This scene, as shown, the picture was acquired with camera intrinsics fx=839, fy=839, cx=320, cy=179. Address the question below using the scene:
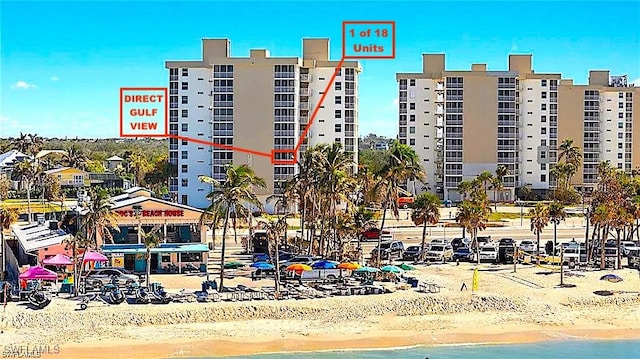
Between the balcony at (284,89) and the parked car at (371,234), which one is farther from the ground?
the balcony at (284,89)

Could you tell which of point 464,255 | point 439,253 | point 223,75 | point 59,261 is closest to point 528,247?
point 464,255

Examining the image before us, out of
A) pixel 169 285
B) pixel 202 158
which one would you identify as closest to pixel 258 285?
pixel 169 285

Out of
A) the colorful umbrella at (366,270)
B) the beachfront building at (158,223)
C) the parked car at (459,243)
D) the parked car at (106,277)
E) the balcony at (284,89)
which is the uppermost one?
the balcony at (284,89)

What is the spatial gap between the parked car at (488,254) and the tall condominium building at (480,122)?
51.5 meters

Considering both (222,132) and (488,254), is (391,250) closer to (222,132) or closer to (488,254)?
(488,254)

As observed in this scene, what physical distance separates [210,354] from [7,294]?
42.9ft

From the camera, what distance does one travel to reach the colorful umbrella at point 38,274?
147 ft

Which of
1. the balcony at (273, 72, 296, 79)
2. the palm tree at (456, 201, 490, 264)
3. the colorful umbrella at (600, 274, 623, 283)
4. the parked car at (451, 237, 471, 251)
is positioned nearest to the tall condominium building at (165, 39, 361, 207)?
the balcony at (273, 72, 296, 79)

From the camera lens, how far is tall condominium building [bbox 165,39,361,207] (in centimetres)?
9506

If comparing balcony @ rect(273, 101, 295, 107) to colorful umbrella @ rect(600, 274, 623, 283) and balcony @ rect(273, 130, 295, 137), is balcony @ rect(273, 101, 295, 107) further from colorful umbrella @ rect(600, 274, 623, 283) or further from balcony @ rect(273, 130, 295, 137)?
colorful umbrella @ rect(600, 274, 623, 283)

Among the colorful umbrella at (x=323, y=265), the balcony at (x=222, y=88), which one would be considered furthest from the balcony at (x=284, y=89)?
the colorful umbrella at (x=323, y=265)

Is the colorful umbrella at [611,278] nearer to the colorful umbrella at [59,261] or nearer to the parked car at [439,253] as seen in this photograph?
the parked car at [439,253]

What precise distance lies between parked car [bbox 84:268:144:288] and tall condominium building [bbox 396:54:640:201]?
6838 cm

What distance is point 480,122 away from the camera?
112 metres
